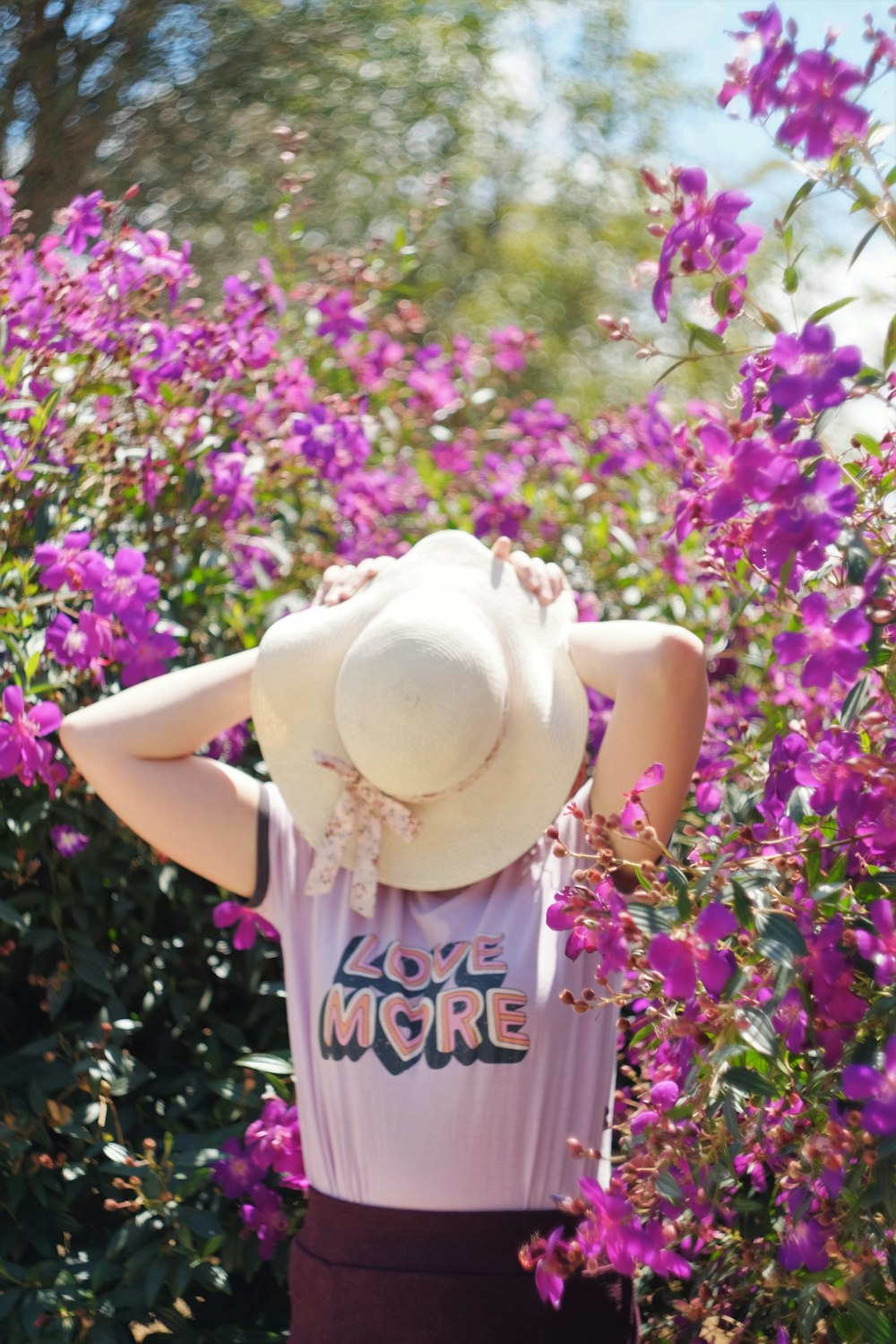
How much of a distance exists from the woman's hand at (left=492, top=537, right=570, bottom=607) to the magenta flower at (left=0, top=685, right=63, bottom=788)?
2.01 ft

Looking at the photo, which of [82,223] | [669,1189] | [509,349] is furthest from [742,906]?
[509,349]

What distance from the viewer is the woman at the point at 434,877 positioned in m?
1.62

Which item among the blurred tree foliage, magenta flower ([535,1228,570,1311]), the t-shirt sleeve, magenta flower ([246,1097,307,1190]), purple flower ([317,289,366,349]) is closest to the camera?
magenta flower ([535,1228,570,1311])

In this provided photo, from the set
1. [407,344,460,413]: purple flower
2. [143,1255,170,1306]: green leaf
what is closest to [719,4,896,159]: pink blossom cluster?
[143,1255,170,1306]: green leaf

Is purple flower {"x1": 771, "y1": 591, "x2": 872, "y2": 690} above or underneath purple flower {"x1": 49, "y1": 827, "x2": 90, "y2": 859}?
above

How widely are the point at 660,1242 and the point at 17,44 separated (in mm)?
6672

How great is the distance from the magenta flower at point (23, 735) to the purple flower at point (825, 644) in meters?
1.07

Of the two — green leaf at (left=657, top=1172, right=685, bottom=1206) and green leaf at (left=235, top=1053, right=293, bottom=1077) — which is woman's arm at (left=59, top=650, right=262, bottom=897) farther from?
green leaf at (left=657, top=1172, right=685, bottom=1206)

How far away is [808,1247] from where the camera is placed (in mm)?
1238

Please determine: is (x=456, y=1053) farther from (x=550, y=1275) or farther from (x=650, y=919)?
(x=650, y=919)

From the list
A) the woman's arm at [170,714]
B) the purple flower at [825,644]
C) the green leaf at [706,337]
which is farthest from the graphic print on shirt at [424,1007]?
the green leaf at [706,337]

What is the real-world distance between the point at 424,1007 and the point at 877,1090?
634 millimetres

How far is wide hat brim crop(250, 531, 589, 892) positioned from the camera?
67.6 inches

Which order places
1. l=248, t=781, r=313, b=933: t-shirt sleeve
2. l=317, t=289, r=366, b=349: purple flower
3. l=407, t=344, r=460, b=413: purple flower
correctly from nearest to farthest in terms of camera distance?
l=248, t=781, r=313, b=933: t-shirt sleeve < l=317, t=289, r=366, b=349: purple flower < l=407, t=344, r=460, b=413: purple flower
